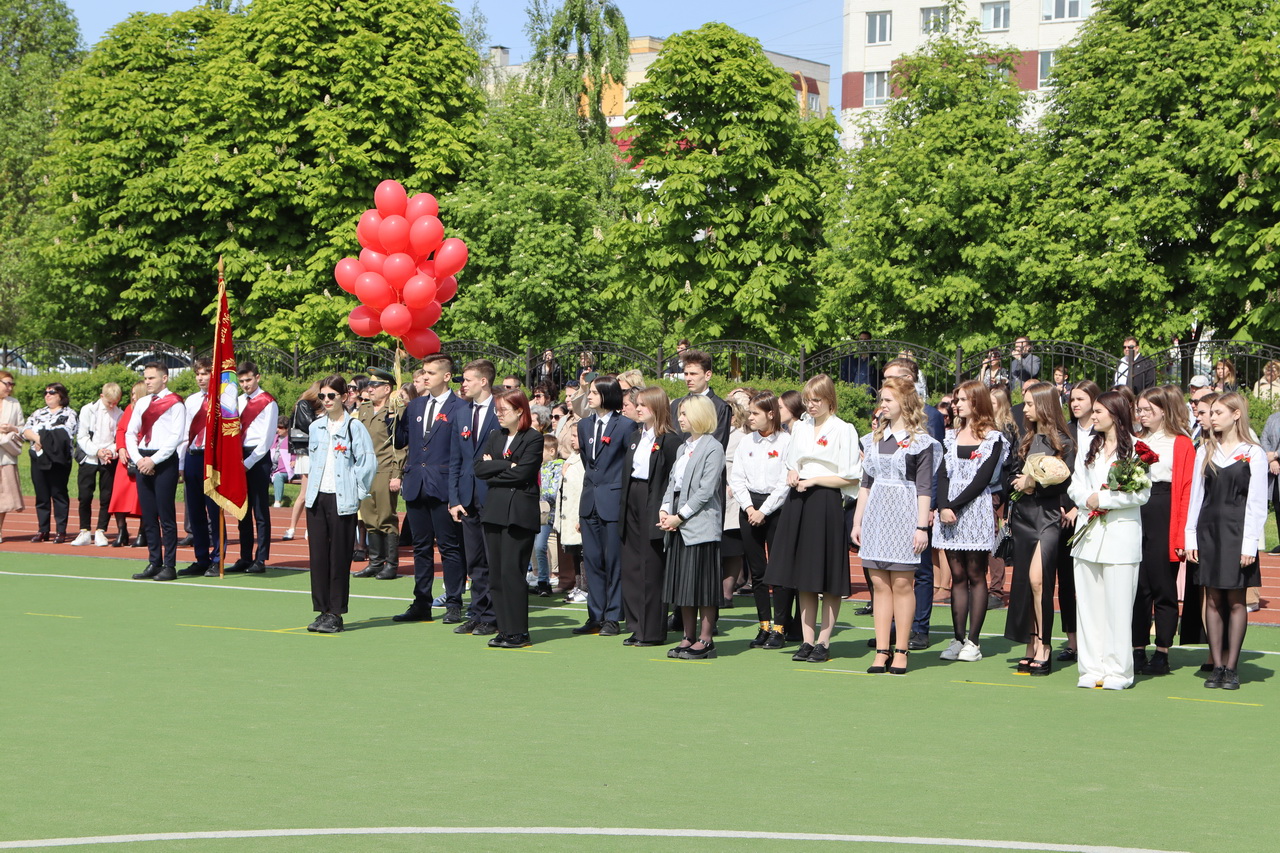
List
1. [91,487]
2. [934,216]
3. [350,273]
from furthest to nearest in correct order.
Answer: [934,216]
[350,273]
[91,487]

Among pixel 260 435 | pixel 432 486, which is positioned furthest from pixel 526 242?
pixel 432 486

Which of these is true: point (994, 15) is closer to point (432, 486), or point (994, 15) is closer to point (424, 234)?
point (424, 234)

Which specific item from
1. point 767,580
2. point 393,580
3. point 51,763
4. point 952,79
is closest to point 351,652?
point 767,580

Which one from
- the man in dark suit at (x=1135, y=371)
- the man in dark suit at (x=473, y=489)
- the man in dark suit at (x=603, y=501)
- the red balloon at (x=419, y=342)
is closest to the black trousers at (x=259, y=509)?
the man in dark suit at (x=473, y=489)

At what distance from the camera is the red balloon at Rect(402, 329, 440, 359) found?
21.4 meters

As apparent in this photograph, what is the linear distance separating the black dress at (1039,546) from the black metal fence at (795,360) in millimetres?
8781

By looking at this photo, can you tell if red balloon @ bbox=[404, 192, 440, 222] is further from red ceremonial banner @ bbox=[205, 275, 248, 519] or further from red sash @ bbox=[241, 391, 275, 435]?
red ceremonial banner @ bbox=[205, 275, 248, 519]

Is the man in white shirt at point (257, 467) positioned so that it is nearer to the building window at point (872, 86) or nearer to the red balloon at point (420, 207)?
the red balloon at point (420, 207)

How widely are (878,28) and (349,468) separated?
63.4m

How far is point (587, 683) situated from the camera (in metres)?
Result: 9.57

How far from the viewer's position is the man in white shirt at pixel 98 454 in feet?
57.8

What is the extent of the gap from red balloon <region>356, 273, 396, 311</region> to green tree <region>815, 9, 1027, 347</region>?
16370 mm

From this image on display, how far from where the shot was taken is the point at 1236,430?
388 inches

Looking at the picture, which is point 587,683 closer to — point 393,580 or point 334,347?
point 393,580
